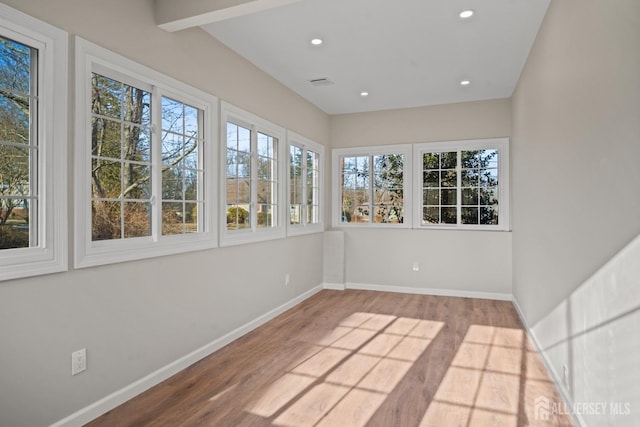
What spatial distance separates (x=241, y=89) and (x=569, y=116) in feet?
9.28

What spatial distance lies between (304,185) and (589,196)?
12.4 ft

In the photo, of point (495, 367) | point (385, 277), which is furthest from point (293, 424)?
point (385, 277)

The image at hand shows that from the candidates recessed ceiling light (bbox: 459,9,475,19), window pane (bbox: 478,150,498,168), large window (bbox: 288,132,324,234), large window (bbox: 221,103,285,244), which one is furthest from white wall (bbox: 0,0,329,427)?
window pane (bbox: 478,150,498,168)

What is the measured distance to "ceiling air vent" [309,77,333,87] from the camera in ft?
14.7

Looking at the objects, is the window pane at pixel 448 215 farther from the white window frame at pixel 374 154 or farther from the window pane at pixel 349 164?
the window pane at pixel 349 164

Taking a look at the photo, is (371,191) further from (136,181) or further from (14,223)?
(14,223)

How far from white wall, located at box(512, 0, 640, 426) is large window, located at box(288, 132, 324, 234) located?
2830 millimetres

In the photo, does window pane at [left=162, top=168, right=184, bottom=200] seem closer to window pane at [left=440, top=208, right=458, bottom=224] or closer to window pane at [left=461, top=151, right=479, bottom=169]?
window pane at [left=440, top=208, right=458, bottom=224]

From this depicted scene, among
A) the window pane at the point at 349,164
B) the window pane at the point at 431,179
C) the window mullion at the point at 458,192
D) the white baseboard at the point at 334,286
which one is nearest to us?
the window mullion at the point at 458,192

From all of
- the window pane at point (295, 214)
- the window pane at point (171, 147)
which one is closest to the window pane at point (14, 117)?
the window pane at point (171, 147)

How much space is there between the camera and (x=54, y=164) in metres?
2.05

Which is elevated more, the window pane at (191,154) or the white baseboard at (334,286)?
the window pane at (191,154)

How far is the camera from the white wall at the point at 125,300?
1.92 m

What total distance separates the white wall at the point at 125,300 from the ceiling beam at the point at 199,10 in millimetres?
90
